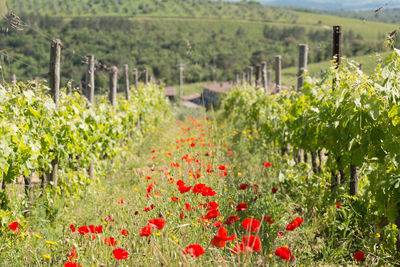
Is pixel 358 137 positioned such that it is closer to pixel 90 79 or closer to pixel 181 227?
pixel 181 227

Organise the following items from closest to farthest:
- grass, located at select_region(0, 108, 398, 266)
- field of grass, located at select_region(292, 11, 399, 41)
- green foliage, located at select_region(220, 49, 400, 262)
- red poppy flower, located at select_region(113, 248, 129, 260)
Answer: red poppy flower, located at select_region(113, 248, 129, 260) < grass, located at select_region(0, 108, 398, 266) < green foliage, located at select_region(220, 49, 400, 262) < field of grass, located at select_region(292, 11, 399, 41)

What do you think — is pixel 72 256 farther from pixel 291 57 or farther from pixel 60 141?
pixel 291 57

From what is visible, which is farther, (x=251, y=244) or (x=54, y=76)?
(x=54, y=76)

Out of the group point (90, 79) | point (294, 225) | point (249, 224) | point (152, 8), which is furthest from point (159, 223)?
point (152, 8)

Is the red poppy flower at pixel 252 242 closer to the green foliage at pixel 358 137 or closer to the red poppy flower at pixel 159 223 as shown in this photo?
the red poppy flower at pixel 159 223

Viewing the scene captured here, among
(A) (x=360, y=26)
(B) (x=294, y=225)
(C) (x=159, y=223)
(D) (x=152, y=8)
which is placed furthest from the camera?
(D) (x=152, y=8)

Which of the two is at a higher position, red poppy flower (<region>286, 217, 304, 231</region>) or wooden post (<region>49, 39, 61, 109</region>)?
wooden post (<region>49, 39, 61, 109</region>)

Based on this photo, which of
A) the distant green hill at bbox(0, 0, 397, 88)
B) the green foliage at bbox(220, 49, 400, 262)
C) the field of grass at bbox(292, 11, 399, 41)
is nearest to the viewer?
the green foliage at bbox(220, 49, 400, 262)

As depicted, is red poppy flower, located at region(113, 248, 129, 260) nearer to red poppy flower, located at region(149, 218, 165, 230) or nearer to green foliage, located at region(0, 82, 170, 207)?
red poppy flower, located at region(149, 218, 165, 230)

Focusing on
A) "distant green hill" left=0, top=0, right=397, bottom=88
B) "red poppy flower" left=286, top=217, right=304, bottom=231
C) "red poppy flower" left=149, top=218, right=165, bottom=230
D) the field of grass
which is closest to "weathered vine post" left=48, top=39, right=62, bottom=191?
"red poppy flower" left=149, top=218, right=165, bottom=230

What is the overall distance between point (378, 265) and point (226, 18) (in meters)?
98.5

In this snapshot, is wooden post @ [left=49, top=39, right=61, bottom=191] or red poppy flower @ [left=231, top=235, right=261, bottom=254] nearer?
red poppy flower @ [left=231, top=235, right=261, bottom=254]

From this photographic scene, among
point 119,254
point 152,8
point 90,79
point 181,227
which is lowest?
point 181,227

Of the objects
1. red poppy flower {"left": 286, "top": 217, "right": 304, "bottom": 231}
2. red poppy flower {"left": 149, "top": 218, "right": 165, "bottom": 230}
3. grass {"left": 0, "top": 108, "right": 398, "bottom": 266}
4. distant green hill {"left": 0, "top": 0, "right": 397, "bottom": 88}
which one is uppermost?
distant green hill {"left": 0, "top": 0, "right": 397, "bottom": 88}
